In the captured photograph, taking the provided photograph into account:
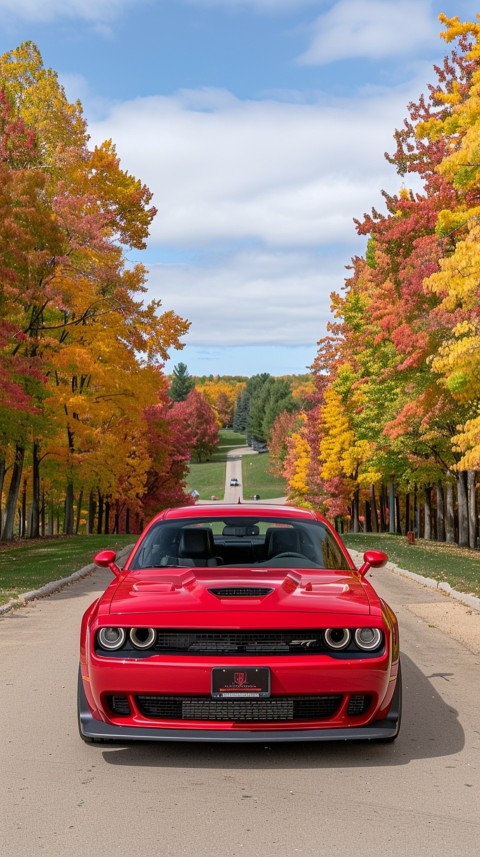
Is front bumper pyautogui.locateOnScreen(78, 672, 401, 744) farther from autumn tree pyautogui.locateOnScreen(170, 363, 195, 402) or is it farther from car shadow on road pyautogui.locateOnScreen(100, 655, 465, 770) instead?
autumn tree pyautogui.locateOnScreen(170, 363, 195, 402)

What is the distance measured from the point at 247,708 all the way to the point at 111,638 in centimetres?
91

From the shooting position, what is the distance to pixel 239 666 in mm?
5551

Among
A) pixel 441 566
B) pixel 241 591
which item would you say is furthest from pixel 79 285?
pixel 241 591

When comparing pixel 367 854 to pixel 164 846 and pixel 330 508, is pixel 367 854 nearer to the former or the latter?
pixel 164 846

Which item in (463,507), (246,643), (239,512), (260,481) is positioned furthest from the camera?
(260,481)

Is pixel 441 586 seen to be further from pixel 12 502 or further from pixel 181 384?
pixel 181 384

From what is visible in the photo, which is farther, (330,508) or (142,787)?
(330,508)

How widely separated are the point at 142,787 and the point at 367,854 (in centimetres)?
149

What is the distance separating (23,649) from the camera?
10.2m

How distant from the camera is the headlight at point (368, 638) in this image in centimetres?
577

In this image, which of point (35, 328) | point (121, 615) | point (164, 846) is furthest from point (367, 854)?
point (35, 328)

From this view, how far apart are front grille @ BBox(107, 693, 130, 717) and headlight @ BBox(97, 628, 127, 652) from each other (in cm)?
29

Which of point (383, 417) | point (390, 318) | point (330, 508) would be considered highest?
point (390, 318)

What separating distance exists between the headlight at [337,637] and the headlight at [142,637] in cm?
Result: 101
